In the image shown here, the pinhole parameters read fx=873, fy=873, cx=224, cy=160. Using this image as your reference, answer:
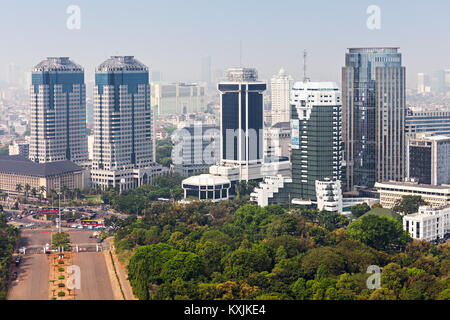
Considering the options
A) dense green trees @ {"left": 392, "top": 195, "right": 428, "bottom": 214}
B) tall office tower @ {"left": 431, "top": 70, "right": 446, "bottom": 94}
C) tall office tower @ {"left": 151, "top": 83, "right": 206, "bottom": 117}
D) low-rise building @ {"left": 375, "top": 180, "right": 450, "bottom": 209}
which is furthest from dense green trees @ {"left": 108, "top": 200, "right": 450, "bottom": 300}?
tall office tower @ {"left": 151, "top": 83, "right": 206, "bottom": 117}

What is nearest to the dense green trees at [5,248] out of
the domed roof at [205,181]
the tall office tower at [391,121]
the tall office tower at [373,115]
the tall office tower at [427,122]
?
the domed roof at [205,181]

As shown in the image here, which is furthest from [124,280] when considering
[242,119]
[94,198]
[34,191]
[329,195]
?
[242,119]

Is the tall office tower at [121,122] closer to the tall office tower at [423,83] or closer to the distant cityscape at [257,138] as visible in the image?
the distant cityscape at [257,138]

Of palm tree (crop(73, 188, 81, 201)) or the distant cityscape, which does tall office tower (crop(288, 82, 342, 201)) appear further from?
palm tree (crop(73, 188, 81, 201))

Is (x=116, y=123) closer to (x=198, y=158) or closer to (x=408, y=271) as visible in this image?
(x=198, y=158)

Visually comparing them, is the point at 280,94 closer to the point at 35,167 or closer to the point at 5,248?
the point at 35,167
